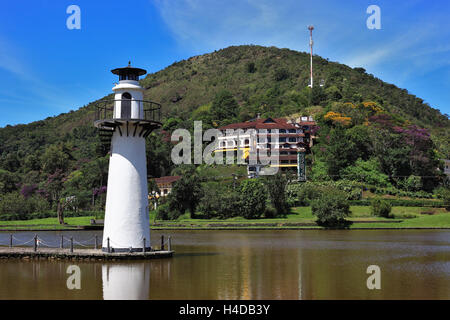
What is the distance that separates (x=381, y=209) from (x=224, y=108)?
80.8 m

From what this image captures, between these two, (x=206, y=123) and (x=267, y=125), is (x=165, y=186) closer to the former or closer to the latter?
(x=267, y=125)

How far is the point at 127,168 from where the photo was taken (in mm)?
33500

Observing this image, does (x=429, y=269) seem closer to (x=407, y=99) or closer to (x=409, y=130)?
(x=409, y=130)

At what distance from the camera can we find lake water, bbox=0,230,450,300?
936 inches

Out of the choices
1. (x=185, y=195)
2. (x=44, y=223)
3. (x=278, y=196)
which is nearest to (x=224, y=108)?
(x=185, y=195)

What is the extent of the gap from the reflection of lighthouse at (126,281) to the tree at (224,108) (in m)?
115

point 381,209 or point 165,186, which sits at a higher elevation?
point 165,186

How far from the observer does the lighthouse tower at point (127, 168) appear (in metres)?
33.0

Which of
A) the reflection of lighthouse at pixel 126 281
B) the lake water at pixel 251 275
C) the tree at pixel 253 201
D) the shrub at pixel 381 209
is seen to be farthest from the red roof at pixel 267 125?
the reflection of lighthouse at pixel 126 281

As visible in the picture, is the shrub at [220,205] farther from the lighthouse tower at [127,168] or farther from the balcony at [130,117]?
the balcony at [130,117]

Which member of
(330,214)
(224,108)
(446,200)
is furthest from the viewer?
(224,108)
